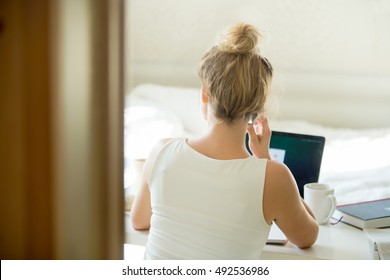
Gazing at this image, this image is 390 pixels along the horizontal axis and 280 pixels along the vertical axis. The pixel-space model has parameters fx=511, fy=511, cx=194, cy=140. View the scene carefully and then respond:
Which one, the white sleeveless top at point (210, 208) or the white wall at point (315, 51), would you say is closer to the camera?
the white sleeveless top at point (210, 208)

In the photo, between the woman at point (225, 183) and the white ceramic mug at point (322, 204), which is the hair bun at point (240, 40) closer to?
the woman at point (225, 183)

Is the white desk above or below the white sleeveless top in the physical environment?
below

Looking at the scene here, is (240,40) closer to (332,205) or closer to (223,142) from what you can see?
(223,142)

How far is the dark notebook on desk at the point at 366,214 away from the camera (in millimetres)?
1031

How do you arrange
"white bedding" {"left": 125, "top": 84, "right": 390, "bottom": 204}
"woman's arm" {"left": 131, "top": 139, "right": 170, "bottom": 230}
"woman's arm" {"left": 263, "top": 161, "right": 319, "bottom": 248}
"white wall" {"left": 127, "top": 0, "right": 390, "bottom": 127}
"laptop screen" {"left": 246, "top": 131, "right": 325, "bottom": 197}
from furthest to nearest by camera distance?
"white wall" {"left": 127, "top": 0, "right": 390, "bottom": 127}
"white bedding" {"left": 125, "top": 84, "right": 390, "bottom": 204}
"laptop screen" {"left": 246, "top": 131, "right": 325, "bottom": 197}
"woman's arm" {"left": 131, "top": 139, "right": 170, "bottom": 230}
"woman's arm" {"left": 263, "top": 161, "right": 319, "bottom": 248}

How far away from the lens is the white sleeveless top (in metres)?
0.89

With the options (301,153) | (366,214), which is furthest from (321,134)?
(366,214)

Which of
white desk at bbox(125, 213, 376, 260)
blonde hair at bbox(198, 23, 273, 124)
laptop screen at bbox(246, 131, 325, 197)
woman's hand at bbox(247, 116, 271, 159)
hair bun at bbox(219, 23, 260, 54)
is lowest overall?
white desk at bbox(125, 213, 376, 260)

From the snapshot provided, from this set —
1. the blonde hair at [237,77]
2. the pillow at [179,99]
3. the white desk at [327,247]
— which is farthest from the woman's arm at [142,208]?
the pillow at [179,99]

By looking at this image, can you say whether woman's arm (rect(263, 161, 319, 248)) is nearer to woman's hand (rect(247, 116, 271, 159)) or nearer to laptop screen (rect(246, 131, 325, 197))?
woman's hand (rect(247, 116, 271, 159))

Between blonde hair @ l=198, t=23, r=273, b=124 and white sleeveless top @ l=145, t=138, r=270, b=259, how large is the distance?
10 cm

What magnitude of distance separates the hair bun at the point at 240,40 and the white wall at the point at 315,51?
43.0 inches

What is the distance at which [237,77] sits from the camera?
92 cm

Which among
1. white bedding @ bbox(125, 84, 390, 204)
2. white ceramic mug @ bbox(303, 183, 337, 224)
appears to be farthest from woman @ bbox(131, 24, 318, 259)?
white bedding @ bbox(125, 84, 390, 204)
